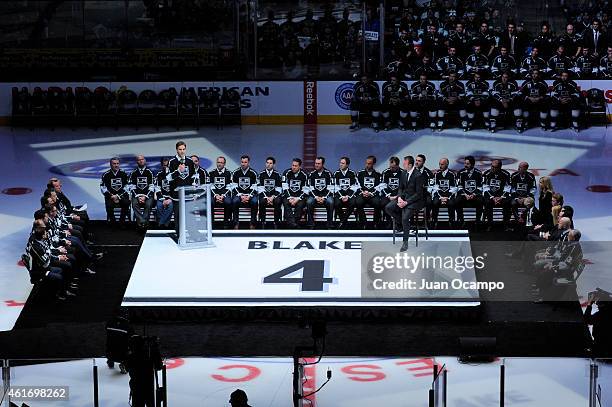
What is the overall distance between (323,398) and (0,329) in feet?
15.3

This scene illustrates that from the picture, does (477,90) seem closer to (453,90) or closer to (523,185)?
(453,90)

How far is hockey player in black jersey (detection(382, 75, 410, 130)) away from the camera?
27391 millimetres

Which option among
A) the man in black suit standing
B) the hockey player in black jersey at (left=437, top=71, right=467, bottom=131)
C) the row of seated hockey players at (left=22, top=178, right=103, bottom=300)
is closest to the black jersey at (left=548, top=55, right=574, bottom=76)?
the hockey player in black jersey at (left=437, top=71, right=467, bottom=131)

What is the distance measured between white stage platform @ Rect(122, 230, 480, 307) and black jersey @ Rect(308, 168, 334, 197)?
142 centimetres

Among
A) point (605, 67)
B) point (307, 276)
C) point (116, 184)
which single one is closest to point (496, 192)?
point (307, 276)

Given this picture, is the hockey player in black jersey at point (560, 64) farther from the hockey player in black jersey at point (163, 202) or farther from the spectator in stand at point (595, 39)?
the hockey player in black jersey at point (163, 202)

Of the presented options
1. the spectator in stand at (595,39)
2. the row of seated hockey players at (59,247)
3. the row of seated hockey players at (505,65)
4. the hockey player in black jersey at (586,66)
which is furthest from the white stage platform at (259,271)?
the spectator in stand at (595,39)

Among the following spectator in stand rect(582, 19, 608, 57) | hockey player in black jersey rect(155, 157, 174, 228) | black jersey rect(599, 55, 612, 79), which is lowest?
hockey player in black jersey rect(155, 157, 174, 228)

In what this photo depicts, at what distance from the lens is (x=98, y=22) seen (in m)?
30.2

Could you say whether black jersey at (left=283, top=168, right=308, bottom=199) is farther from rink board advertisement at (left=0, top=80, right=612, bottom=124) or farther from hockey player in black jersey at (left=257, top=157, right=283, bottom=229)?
rink board advertisement at (left=0, top=80, right=612, bottom=124)

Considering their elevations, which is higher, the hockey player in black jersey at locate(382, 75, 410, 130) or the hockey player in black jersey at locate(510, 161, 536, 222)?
the hockey player in black jersey at locate(382, 75, 410, 130)

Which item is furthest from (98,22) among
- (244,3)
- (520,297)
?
(520,297)

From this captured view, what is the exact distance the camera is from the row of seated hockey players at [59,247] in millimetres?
16344

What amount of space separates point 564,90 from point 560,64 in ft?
3.64
